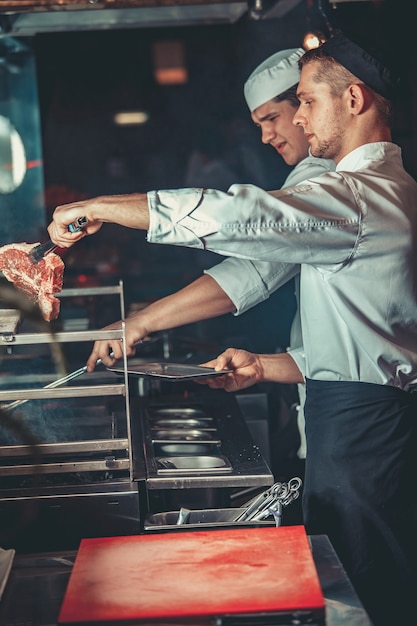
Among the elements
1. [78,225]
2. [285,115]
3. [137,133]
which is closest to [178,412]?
[285,115]

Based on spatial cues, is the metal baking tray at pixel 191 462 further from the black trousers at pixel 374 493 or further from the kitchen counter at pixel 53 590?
the kitchen counter at pixel 53 590

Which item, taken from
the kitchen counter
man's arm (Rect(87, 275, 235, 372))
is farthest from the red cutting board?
man's arm (Rect(87, 275, 235, 372))

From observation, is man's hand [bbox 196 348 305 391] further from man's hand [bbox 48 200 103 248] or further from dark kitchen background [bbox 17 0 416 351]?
dark kitchen background [bbox 17 0 416 351]

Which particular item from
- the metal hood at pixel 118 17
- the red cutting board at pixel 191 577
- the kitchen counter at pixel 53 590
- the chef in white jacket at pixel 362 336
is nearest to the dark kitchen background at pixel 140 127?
the metal hood at pixel 118 17

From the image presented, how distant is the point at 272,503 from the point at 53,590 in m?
0.58

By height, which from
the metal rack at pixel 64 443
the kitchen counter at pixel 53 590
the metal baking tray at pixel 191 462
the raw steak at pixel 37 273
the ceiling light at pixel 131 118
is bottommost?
the kitchen counter at pixel 53 590

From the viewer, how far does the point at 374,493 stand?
6.68ft

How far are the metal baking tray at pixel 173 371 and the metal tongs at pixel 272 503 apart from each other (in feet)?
1.31

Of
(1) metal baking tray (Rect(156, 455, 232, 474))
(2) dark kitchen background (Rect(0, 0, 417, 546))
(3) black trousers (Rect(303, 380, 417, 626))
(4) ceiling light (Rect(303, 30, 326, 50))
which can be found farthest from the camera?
(2) dark kitchen background (Rect(0, 0, 417, 546))

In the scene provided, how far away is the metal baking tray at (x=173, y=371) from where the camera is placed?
220 centimetres

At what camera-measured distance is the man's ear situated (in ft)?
6.72

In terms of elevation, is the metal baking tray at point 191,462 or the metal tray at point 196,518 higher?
the metal baking tray at point 191,462

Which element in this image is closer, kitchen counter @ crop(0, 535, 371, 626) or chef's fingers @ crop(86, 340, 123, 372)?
kitchen counter @ crop(0, 535, 371, 626)

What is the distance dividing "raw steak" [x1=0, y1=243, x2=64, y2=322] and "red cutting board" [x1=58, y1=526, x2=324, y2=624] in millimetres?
731
